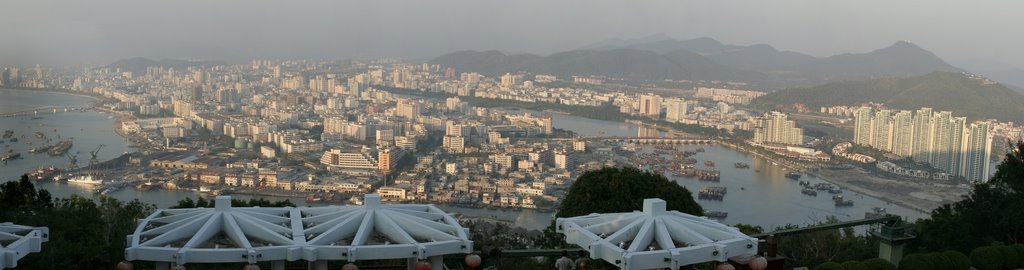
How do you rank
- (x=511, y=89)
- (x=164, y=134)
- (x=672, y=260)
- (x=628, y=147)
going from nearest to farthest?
(x=672, y=260) → (x=164, y=134) → (x=628, y=147) → (x=511, y=89)

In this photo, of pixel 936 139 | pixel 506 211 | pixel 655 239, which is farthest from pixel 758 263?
pixel 936 139

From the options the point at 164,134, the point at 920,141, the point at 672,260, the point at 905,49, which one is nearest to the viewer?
the point at 672,260

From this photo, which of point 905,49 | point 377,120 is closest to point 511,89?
point 377,120

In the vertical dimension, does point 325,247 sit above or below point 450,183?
above

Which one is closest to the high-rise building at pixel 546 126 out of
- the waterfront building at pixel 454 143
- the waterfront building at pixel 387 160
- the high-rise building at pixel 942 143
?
the waterfront building at pixel 454 143

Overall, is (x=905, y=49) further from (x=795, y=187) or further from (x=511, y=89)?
(x=795, y=187)

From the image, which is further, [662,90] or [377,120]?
[662,90]

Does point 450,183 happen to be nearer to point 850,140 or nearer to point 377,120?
point 377,120

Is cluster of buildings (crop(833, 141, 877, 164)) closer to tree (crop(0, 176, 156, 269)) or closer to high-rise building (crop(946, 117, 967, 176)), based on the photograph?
high-rise building (crop(946, 117, 967, 176))

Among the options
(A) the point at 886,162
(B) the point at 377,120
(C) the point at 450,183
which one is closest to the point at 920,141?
(A) the point at 886,162

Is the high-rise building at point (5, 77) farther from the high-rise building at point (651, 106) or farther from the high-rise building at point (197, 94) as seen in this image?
the high-rise building at point (651, 106)
